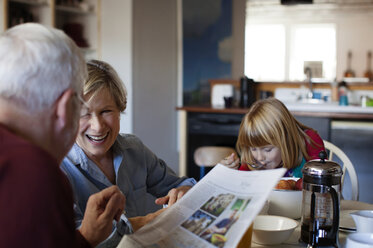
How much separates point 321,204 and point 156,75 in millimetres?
4080

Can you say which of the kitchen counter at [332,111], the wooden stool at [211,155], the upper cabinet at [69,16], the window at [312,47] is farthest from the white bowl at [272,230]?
the window at [312,47]

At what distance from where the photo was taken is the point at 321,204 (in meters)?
1.11

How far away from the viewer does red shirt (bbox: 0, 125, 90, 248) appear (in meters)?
0.54

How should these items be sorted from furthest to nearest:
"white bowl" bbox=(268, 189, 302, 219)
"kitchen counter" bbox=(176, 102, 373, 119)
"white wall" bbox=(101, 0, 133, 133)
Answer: "white wall" bbox=(101, 0, 133, 133) < "kitchen counter" bbox=(176, 102, 373, 119) < "white bowl" bbox=(268, 189, 302, 219)

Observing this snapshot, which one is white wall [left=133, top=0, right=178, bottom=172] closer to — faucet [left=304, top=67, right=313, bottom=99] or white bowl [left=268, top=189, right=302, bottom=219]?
faucet [left=304, top=67, right=313, bottom=99]

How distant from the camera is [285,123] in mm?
1828

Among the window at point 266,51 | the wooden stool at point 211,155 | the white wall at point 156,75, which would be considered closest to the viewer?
the wooden stool at point 211,155

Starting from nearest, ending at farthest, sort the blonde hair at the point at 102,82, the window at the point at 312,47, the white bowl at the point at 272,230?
the white bowl at the point at 272,230 < the blonde hair at the point at 102,82 < the window at the point at 312,47

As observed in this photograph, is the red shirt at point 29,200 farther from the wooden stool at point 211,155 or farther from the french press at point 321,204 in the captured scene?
the wooden stool at point 211,155

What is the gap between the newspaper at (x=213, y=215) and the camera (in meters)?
0.82

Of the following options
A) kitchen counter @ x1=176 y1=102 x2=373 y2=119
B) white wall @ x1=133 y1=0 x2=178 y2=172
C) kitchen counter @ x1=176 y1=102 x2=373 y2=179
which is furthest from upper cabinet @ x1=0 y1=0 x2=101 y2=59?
kitchen counter @ x1=176 y1=102 x2=373 y2=119

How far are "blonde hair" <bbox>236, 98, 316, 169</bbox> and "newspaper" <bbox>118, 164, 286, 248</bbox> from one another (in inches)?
33.3

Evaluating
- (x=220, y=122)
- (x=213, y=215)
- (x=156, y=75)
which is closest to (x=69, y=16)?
(x=156, y=75)

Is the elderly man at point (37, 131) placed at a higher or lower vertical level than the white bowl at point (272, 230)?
higher
